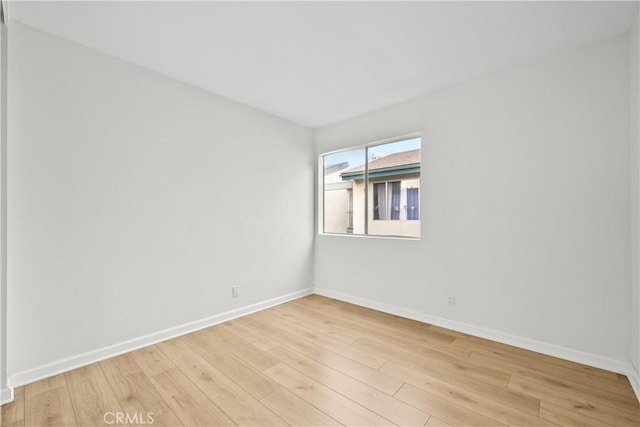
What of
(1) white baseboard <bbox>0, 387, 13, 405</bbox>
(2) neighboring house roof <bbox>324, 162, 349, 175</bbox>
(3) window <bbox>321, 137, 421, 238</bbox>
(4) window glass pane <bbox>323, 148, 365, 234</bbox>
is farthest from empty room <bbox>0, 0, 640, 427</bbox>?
(2) neighboring house roof <bbox>324, 162, 349, 175</bbox>

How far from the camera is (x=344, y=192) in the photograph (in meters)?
4.17

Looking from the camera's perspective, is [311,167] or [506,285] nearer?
[506,285]

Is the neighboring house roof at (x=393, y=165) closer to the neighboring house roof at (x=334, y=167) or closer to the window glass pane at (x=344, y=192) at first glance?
the window glass pane at (x=344, y=192)

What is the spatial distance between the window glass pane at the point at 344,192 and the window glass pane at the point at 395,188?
0.18 metres

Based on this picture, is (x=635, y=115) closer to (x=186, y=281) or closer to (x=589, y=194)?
(x=589, y=194)

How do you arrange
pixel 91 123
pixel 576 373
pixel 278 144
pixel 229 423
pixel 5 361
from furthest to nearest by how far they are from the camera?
1. pixel 278 144
2. pixel 91 123
3. pixel 576 373
4. pixel 5 361
5. pixel 229 423

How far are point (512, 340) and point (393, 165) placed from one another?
7.23 ft

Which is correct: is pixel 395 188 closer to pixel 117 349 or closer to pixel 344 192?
pixel 344 192

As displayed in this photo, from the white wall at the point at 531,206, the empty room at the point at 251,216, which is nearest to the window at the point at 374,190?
the empty room at the point at 251,216

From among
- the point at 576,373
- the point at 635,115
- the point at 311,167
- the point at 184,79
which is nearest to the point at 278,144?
the point at 311,167

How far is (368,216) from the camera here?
12.4ft

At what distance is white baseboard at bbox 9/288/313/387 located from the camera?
6.42 feet

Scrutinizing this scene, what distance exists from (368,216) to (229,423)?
2.75 meters

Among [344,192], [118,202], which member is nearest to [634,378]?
[344,192]
